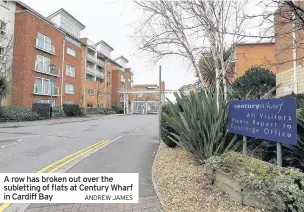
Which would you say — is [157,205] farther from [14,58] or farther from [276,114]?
[14,58]

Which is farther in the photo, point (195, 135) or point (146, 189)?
point (195, 135)

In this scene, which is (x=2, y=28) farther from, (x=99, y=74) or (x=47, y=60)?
(x=99, y=74)

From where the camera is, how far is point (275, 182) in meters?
3.38

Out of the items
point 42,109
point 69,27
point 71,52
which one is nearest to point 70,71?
point 71,52

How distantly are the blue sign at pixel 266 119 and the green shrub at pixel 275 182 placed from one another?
1.68 ft

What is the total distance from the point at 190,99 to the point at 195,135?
1168 millimetres

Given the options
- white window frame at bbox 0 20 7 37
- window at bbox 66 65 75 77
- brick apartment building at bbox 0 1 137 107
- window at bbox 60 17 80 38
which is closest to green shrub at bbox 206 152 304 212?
brick apartment building at bbox 0 1 137 107

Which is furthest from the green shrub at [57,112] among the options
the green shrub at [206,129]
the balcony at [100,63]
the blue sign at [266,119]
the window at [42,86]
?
the blue sign at [266,119]

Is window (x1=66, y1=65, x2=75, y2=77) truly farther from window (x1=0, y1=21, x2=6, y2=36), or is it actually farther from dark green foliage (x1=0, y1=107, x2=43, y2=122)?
dark green foliage (x1=0, y1=107, x2=43, y2=122)

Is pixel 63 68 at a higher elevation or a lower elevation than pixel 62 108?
higher

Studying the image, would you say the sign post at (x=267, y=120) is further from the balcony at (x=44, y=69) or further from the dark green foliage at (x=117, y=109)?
the dark green foliage at (x=117, y=109)

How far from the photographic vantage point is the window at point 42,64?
101 ft

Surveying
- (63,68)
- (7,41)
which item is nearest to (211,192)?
(7,41)

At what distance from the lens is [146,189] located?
4719 millimetres
